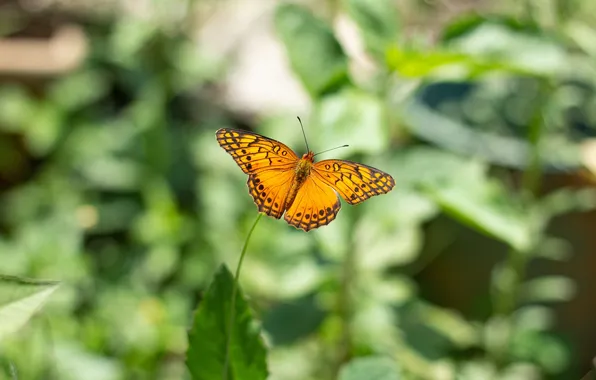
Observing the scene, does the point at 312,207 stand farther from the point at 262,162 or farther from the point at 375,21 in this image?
the point at 375,21

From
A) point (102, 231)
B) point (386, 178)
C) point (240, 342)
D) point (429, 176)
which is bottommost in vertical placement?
point (102, 231)

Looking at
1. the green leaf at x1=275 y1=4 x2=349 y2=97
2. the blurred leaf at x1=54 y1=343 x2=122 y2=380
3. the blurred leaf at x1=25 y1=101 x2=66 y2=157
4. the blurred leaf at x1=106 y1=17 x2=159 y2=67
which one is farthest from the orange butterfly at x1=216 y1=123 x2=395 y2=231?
the blurred leaf at x1=25 y1=101 x2=66 y2=157

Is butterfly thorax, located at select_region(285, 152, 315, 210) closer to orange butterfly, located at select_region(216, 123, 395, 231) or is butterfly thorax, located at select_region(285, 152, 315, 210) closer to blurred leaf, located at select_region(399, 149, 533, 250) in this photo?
orange butterfly, located at select_region(216, 123, 395, 231)

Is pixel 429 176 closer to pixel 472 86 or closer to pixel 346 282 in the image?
pixel 346 282

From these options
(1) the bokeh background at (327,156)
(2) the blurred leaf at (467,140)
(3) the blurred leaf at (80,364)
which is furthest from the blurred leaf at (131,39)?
(3) the blurred leaf at (80,364)

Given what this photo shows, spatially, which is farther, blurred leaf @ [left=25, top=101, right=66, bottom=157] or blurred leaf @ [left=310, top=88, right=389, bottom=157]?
blurred leaf @ [left=25, top=101, right=66, bottom=157]

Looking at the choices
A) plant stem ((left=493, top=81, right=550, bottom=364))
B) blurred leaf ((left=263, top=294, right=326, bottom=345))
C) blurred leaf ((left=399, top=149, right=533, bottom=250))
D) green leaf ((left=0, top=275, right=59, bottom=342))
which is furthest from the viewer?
plant stem ((left=493, top=81, right=550, bottom=364))

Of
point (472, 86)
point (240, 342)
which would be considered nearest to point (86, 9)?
point (472, 86)
